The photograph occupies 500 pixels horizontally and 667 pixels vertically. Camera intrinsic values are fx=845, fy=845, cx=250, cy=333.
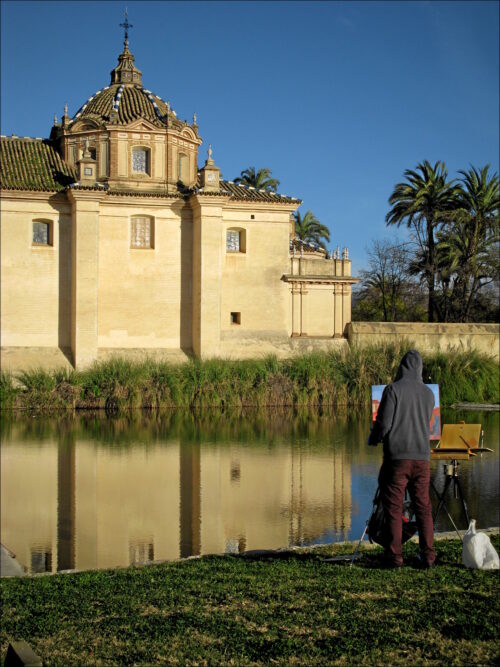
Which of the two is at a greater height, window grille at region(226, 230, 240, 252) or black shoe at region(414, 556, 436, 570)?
window grille at region(226, 230, 240, 252)

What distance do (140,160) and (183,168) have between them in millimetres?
2074

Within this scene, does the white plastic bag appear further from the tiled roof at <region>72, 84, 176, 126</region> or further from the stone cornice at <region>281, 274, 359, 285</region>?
the tiled roof at <region>72, 84, 176, 126</region>

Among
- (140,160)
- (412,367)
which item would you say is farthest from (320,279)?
(412,367)

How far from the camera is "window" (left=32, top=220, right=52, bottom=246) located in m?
34.6

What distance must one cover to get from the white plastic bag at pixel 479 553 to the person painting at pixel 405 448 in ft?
1.20

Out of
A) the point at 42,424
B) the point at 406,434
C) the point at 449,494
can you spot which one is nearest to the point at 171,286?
the point at 42,424

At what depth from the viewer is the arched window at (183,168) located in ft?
121

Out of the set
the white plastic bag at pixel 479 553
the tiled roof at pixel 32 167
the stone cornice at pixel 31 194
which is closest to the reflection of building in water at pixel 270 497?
the white plastic bag at pixel 479 553

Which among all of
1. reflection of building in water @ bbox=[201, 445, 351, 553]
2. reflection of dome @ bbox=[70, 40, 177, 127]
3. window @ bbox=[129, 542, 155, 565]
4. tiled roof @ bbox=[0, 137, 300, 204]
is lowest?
window @ bbox=[129, 542, 155, 565]

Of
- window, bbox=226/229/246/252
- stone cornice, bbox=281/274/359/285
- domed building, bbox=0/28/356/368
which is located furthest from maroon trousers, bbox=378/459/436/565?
window, bbox=226/229/246/252

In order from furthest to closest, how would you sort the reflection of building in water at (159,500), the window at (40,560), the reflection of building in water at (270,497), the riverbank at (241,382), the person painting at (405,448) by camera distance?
the riverbank at (241,382) → the reflection of building in water at (270,497) → the reflection of building in water at (159,500) → the window at (40,560) → the person painting at (405,448)

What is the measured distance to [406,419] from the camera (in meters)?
7.93

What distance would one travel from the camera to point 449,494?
48.3 ft

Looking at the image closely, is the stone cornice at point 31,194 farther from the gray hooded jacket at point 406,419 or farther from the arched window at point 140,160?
the gray hooded jacket at point 406,419
